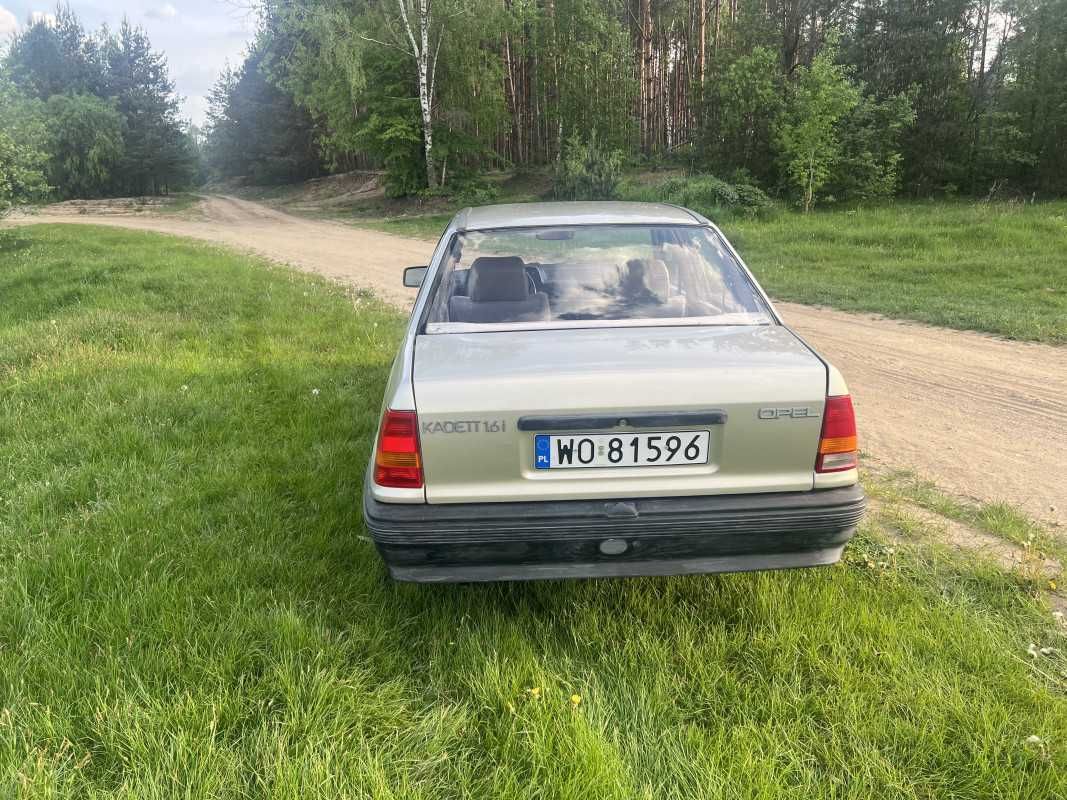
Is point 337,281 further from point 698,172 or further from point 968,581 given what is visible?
point 698,172

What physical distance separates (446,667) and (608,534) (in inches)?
29.7

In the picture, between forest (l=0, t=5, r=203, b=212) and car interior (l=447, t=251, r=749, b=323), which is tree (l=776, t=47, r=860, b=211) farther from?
forest (l=0, t=5, r=203, b=212)

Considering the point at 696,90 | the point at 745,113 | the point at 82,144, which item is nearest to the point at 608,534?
the point at 745,113

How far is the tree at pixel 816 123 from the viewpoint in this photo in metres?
17.7

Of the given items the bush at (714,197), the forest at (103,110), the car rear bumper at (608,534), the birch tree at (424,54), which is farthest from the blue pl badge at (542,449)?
the forest at (103,110)

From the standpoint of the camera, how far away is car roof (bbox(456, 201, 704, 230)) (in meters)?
3.38

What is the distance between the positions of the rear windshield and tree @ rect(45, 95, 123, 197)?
149ft

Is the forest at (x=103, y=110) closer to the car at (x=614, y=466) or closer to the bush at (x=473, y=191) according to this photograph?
the bush at (x=473, y=191)

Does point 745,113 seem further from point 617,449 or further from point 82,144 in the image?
point 82,144

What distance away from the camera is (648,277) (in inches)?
125

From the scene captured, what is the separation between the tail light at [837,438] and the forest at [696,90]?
58.2ft

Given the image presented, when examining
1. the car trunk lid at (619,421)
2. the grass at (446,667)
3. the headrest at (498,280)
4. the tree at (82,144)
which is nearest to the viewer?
the grass at (446,667)

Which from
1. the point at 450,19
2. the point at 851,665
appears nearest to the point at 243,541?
the point at 851,665

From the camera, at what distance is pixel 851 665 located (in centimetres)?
235
